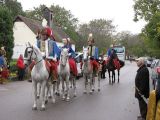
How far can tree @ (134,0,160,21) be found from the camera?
53.2m

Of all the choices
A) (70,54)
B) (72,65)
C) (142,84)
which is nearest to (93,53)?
(72,65)

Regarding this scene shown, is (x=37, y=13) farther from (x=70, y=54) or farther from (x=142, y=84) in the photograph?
(x=142, y=84)

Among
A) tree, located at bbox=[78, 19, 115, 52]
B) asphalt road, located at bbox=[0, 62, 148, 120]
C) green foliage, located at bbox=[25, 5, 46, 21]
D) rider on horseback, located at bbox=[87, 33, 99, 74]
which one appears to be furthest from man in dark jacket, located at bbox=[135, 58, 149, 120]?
green foliage, located at bbox=[25, 5, 46, 21]

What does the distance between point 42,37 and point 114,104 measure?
3.70 m

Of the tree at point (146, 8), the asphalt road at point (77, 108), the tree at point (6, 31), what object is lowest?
the asphalt road at point (77, 108)

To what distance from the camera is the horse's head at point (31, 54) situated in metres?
13.8

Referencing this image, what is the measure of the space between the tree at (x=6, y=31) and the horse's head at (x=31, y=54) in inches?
820

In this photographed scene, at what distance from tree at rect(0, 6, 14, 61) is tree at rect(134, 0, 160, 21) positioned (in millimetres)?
22280

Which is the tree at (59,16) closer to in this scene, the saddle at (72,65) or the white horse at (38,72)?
the saddle at (72,65)

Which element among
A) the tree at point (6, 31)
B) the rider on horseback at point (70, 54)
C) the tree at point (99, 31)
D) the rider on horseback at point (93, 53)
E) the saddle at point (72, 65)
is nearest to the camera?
the rider on horseback at point (70, 54)

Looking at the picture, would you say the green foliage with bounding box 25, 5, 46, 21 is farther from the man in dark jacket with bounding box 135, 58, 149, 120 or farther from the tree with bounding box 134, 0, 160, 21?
the man in dark jacket with bounding box 135, 58, 149, 120

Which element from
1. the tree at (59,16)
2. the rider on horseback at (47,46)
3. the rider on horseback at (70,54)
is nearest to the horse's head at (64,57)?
the rider on horseback at (47,46)

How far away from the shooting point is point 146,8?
5422 cm

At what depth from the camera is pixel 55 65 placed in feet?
51.6
